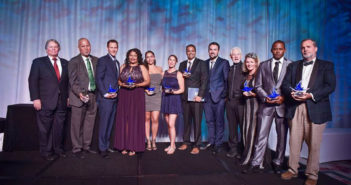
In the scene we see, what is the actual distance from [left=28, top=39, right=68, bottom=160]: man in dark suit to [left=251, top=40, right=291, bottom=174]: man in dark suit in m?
2.61

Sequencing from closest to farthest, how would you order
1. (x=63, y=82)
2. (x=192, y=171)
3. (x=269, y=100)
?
(x=269, y=100)
(x=192, y=171)
(x=63, y=82)

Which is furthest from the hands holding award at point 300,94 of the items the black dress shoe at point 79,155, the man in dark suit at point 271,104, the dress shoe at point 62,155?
the dress shoe at point 62,155

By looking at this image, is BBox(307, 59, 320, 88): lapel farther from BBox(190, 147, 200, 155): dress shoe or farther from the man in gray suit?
BBox(190, 147, 200, 155): dress shoe

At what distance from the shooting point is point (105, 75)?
3125mm

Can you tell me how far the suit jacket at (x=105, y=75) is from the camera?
10.1 ft

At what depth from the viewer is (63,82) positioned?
10.1ft

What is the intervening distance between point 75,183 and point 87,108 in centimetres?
123

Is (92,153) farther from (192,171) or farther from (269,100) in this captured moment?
(269,100)

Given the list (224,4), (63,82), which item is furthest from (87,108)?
(224,4)

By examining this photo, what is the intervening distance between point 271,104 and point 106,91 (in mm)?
2169

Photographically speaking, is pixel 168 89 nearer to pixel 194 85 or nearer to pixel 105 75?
pixel 194 85

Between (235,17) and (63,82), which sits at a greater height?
(235,17)

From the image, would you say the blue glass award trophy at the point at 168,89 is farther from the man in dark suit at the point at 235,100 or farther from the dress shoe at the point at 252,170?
the dress shoe at the point at 252,170

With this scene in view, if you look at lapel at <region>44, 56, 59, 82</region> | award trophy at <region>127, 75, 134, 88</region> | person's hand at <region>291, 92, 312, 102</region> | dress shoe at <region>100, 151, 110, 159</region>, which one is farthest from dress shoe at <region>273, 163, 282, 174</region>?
lapel at <region>44, 56, 59, 82</region>
